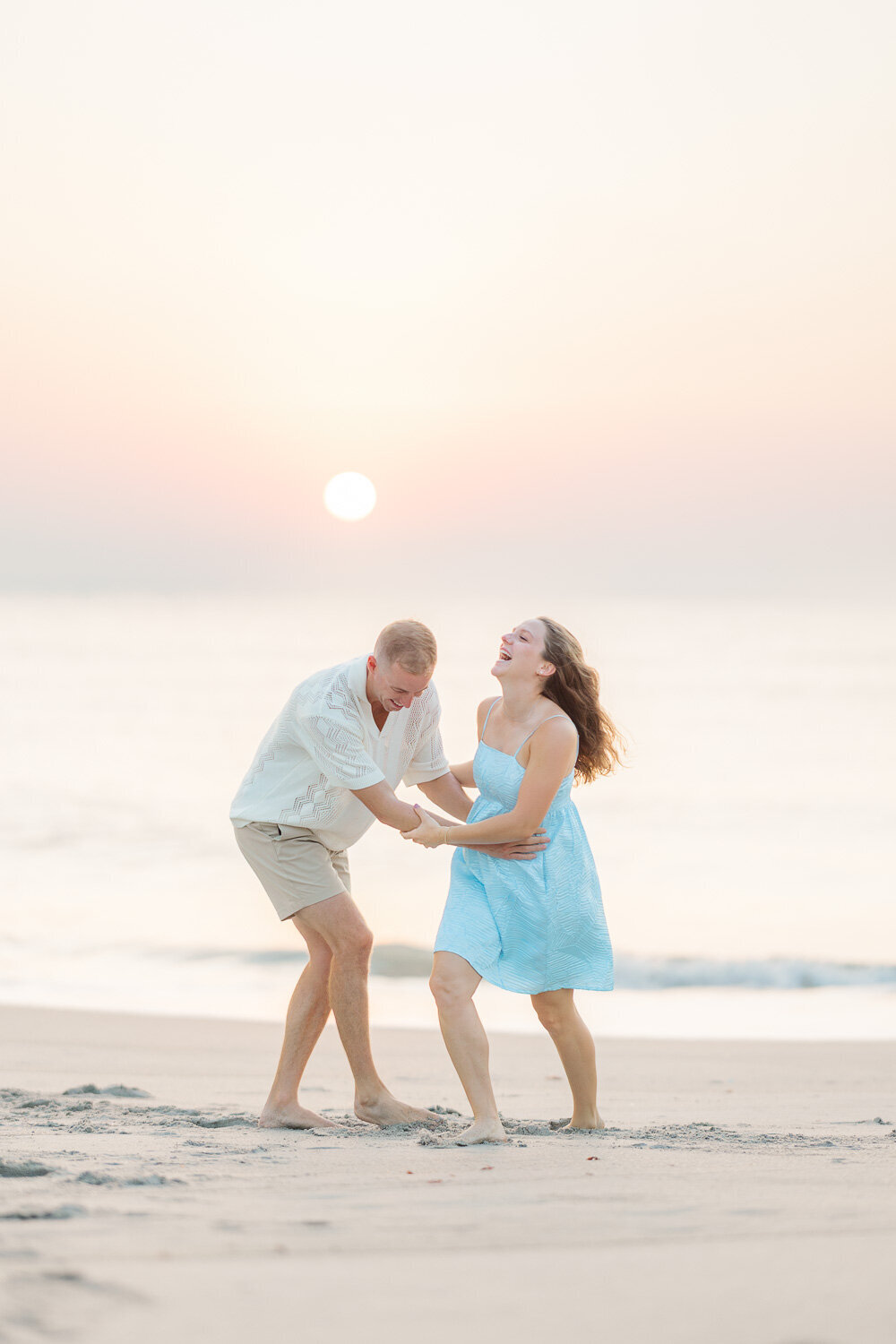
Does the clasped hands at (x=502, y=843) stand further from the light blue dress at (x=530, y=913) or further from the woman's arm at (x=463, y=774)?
the woman's arm at (x=463, y=774)

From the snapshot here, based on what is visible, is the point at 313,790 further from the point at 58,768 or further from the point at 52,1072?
the point at 58,768

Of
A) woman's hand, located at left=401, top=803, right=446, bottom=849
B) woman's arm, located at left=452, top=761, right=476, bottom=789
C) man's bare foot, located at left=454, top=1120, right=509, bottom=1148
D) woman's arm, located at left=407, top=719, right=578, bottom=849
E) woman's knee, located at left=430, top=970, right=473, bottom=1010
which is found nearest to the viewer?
man's bare foot, located at left=454, top=1120, right=509, bottom=1148

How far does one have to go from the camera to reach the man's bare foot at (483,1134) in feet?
13.5

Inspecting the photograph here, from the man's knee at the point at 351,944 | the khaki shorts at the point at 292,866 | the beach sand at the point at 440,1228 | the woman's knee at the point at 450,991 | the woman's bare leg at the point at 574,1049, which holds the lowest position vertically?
the beach sand at the point at 440,1228

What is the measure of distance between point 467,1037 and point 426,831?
732mm

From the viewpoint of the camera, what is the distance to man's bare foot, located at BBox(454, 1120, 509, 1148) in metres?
4.13

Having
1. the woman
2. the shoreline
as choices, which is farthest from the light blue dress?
the shoreline

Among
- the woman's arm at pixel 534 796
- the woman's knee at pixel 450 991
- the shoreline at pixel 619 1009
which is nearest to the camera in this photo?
the woman's knee at pixel 450 991

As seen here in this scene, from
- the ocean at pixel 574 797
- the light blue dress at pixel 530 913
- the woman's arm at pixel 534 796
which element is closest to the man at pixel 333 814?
the woman's arm at pixel 534 796

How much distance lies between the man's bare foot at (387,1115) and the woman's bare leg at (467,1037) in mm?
527

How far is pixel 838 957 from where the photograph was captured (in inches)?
423

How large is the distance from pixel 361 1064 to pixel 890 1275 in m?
2.64

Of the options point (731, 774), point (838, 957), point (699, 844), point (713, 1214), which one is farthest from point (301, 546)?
point (713, 1214)

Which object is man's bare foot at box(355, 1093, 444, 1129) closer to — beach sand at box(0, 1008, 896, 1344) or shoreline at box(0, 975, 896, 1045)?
beach sand at box(0, 1008, 896, 1344)
